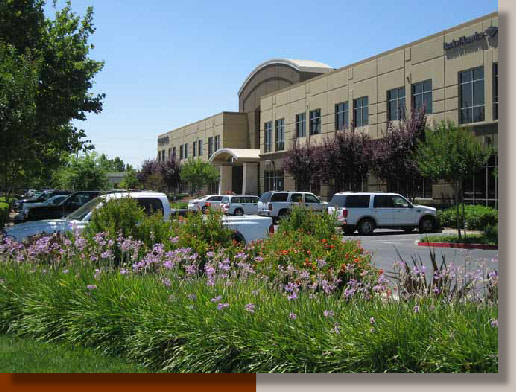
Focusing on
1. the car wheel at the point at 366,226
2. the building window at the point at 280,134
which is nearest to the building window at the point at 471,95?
the car wheel at the point at 366,226

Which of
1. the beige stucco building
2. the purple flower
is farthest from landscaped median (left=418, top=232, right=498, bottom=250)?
the purple flower

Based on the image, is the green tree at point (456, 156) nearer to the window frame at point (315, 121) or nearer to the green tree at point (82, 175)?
the window frame at point (315, 121)

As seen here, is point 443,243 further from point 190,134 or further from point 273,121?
point 190,134

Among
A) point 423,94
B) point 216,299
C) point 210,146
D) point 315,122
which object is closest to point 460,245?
point 423,94

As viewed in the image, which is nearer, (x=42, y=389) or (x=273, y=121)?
(x=42, y=389)

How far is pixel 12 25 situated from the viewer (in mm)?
17812

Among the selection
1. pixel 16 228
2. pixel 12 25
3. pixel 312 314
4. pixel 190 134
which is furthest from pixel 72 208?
pixel 190 134

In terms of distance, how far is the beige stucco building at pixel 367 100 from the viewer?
27875 mm

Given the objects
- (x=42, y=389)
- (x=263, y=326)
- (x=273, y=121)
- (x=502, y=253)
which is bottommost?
(x=42, y=389)

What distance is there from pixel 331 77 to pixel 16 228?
104 ft

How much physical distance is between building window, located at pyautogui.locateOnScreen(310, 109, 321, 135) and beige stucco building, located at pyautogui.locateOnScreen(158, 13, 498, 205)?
0.24 ft

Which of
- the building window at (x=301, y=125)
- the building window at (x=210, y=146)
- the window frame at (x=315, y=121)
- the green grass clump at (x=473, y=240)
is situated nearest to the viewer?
the green grass clump at (x=473, y=240)

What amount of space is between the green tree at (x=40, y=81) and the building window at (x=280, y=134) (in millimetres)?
25568

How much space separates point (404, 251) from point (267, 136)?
33.5 meters
